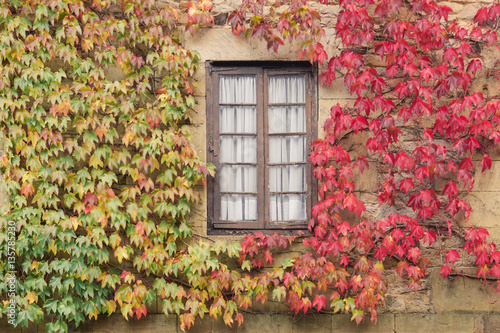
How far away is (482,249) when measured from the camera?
4.19m

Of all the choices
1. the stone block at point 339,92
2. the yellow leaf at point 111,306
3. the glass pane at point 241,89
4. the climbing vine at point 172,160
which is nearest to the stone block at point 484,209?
the climbing vine at point 172,160

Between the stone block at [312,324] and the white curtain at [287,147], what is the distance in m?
A: 0.91

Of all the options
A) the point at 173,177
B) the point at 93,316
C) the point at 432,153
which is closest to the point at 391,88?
the point at 432,153

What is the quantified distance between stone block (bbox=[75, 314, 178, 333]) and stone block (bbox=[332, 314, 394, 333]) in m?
1.53

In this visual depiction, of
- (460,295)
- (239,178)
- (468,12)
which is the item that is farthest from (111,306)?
(468,12)

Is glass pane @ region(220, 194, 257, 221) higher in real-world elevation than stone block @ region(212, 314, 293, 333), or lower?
higher

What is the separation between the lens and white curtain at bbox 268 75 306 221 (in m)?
4.42

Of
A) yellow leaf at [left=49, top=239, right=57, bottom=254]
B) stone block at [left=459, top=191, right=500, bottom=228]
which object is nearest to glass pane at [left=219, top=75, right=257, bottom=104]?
yellow leaf at [left=49, top=239, right=57, bottom=254]

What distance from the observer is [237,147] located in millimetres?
4441

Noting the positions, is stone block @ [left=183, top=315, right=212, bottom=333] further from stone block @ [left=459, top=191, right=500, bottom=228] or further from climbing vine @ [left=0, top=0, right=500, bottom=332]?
stone block @ [left=459, top=191, right=500, bottom=228]

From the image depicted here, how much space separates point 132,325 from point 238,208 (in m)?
1.46

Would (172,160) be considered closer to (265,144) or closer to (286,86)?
(265,144)

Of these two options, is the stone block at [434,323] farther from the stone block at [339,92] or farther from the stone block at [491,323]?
the stone block at [339,92]

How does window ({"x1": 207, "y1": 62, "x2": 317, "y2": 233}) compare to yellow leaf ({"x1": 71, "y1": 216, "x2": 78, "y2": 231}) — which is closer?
yellow leaf ({"x1": 71, "y1": 216, "x2": 78, "y2": 231})
